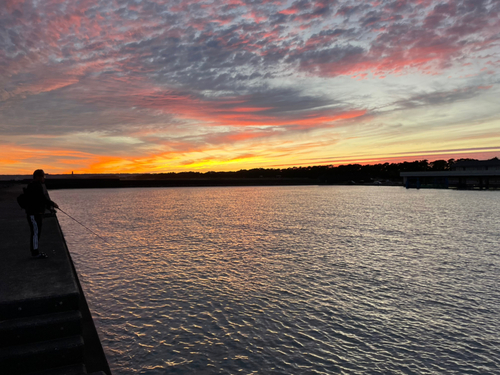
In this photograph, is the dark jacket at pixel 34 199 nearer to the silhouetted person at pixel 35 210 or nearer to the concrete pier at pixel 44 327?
the silhouetted person at pixel 35 210

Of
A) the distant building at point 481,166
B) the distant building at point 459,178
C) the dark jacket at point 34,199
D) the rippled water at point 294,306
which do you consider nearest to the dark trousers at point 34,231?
the dark jacket at point 34,199

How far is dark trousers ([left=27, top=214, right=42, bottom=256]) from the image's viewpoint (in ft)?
29.6

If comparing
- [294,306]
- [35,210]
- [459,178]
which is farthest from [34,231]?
[459,178]

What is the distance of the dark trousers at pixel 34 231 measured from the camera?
903 cm

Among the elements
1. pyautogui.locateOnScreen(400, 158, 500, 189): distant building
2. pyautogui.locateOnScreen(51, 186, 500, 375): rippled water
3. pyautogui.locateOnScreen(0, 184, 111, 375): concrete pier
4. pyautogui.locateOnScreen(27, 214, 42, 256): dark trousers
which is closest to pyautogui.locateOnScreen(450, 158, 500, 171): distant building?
pyautogui.locateOnScreen(400, 158, 500, 189): distant building

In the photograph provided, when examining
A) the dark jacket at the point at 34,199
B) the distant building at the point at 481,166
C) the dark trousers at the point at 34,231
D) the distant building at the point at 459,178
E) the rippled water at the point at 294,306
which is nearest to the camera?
the rippled water at the point at 294,306

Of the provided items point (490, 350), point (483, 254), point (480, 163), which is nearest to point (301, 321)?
point (490, 350)

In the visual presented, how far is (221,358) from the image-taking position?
7.73m

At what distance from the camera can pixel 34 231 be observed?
29.5 ft

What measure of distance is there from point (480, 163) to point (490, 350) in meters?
149

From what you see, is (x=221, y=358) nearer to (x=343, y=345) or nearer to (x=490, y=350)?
(x=343, y=345)

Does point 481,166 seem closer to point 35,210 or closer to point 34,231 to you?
point 35,210

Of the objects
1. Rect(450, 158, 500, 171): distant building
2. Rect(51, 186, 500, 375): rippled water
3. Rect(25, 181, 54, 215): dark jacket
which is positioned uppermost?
Rect(450, 158, 500, 171): distant building

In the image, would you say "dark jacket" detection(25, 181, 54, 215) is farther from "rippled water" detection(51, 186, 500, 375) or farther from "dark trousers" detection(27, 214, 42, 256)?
"rippled water" detection(51, 186, 500, 375)
